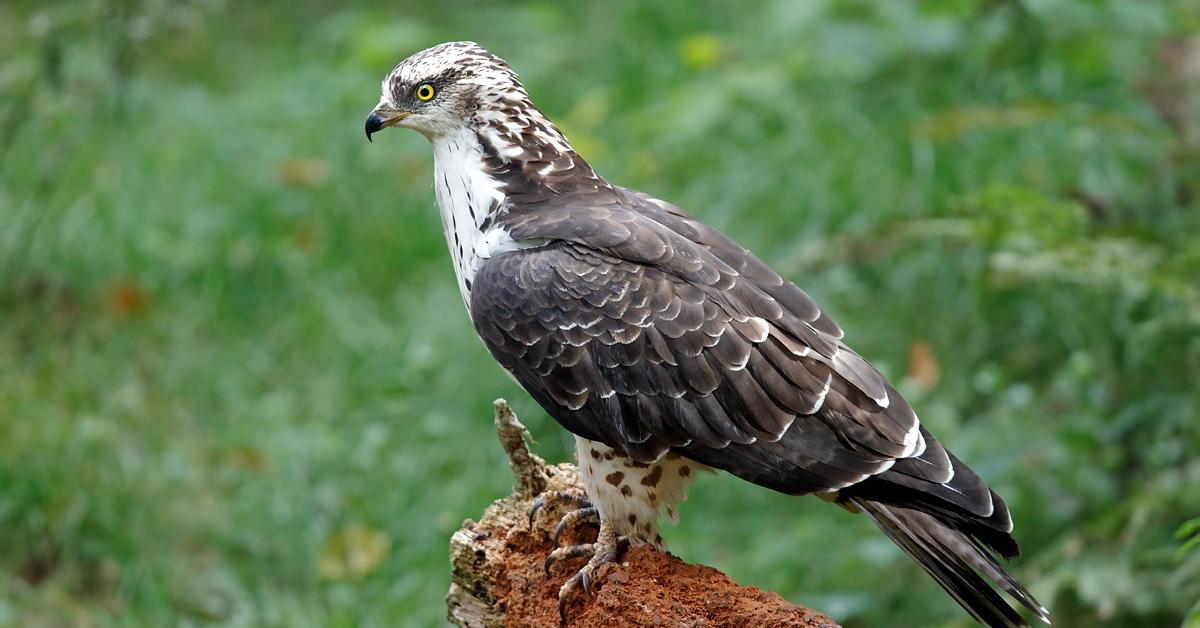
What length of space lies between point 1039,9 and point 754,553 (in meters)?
3.45

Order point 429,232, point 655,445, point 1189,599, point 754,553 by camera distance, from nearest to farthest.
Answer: point 655,445 < point 1189,599 < point 754,553 < point 429,232

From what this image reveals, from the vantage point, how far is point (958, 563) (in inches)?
161

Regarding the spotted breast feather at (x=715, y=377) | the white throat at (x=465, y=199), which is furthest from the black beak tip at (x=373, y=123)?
the spotted breast feather at (x=715, y=377)

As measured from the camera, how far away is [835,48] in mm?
8891

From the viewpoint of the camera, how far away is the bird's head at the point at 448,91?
200 inches

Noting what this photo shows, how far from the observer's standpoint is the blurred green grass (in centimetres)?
640

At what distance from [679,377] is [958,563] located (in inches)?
40.3

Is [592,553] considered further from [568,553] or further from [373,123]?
[373,123]

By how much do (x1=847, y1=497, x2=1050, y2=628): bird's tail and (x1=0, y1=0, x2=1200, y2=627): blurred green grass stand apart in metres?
Answer: 1.65

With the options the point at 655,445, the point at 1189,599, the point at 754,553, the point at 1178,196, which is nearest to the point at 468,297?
the point at 655,445

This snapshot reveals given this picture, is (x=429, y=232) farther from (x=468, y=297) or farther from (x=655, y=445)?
(x=655, y=445)

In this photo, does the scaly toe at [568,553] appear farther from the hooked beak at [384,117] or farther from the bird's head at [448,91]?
the hooked beak at [384,117]

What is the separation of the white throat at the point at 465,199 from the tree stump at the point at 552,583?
624mm

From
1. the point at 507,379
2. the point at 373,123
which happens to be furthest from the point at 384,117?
the point at 507,379
